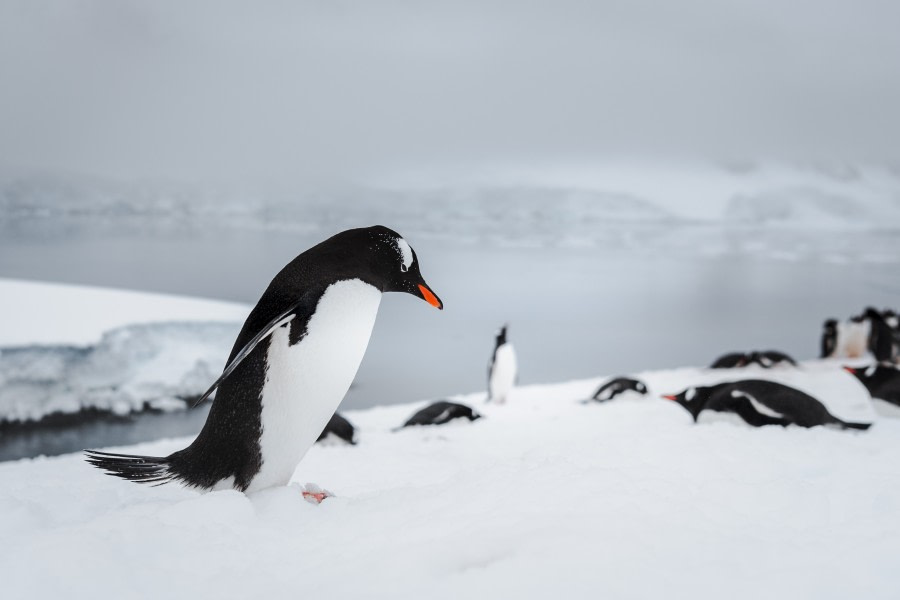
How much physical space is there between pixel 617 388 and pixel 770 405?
2106 millimetres

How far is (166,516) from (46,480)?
1048 millimetres

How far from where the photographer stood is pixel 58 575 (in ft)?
3.05

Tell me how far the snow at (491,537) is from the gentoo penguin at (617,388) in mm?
2950

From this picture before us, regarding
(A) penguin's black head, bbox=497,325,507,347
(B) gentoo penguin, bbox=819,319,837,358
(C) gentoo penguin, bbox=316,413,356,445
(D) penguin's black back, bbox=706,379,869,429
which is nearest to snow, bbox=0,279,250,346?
(A) penguin's black head, bbox=497,325,507,347

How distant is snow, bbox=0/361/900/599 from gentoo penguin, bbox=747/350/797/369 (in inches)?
181

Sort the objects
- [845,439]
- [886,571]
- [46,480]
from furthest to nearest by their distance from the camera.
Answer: [845,439] → [46,480] → [886,571]

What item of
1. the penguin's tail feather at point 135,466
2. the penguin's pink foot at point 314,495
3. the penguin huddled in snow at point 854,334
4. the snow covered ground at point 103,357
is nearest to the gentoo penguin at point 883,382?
the penguin's pink foot at point 314,495

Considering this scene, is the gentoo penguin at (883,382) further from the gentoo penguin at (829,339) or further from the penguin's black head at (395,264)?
the gentoo penguin at (829,339)

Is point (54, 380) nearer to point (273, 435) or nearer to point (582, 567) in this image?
point (273, 435)

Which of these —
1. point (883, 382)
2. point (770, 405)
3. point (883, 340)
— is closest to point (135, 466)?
point (770, 405)

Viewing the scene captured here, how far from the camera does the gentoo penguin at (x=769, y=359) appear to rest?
6105 mm

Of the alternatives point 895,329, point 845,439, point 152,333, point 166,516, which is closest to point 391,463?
point 166,516

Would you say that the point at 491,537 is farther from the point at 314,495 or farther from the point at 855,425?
the point at 855,425

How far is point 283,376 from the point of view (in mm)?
1510
